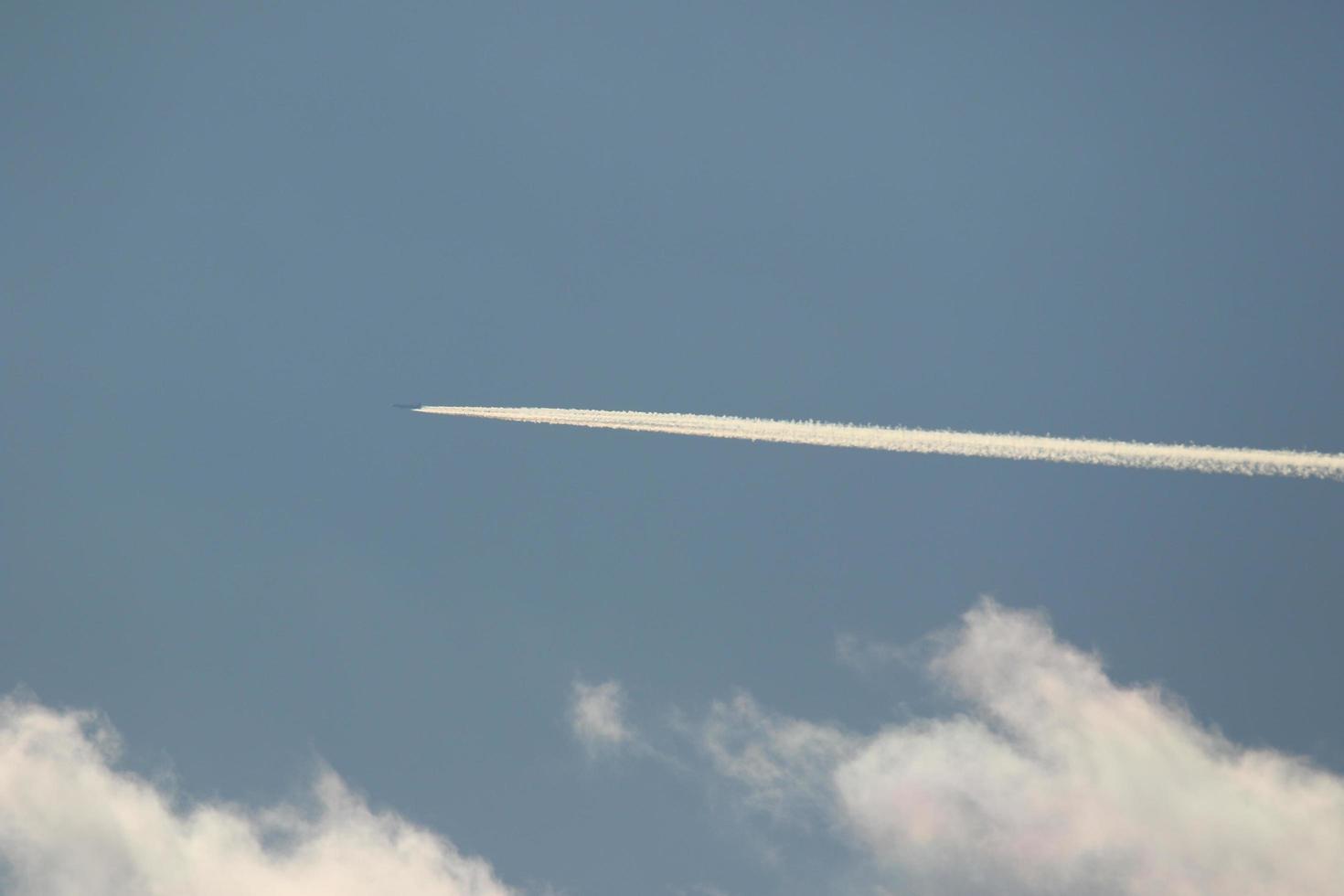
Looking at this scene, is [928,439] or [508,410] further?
[508,410]

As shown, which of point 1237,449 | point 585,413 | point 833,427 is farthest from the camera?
point 585,413

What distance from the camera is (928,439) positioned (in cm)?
6969

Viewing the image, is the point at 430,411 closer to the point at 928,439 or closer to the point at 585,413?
the point at 585,413

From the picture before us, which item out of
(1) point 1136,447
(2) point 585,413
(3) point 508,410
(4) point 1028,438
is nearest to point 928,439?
(4) point 1028,438

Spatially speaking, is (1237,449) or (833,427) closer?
(1237,449)

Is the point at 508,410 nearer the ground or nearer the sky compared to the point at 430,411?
nearer the sky

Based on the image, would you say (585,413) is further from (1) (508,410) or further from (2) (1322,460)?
(2) (1322,460)

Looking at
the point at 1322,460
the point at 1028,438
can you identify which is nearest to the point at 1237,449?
the point at 1322,460

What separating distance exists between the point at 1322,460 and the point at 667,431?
1228 inches

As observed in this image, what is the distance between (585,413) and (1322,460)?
36.9 meters

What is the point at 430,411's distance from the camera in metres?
73.9

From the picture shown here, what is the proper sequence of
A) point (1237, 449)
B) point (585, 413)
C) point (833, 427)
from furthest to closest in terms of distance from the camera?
point (585, 413)
point (833, 427)
point (1237, 449)

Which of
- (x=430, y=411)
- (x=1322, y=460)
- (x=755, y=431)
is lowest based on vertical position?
(x=430, y=411)

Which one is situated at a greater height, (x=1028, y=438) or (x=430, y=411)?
(x=1028, y=438)
